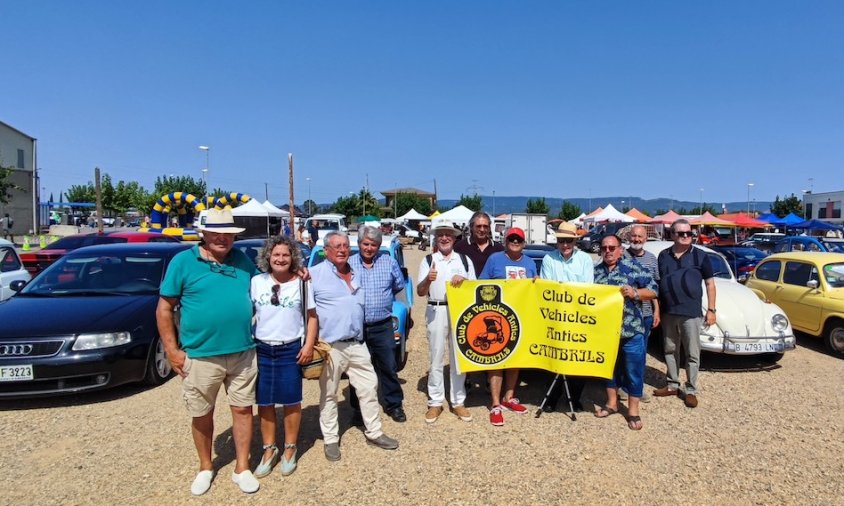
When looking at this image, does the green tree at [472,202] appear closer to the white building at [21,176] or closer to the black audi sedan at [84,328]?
the white building at [21,176]

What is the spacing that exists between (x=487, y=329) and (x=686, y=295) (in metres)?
2.13

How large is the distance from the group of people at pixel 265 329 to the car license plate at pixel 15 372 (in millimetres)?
2138

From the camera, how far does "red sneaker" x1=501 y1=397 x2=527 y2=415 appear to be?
16.0ft

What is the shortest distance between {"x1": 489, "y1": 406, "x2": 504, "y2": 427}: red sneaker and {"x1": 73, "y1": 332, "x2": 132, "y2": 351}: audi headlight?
378 centimetres

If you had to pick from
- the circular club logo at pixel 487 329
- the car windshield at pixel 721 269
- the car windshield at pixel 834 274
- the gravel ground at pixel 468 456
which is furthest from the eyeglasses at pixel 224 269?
the car windshield at pixel 834 274

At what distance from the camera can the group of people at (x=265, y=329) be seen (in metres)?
3.30

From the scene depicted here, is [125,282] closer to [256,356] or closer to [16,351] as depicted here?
[16,351]

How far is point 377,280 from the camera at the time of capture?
424 cm

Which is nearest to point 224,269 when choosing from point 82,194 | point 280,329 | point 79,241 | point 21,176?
point 280,329

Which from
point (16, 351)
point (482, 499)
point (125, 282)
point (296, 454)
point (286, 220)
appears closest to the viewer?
point (482, 499)

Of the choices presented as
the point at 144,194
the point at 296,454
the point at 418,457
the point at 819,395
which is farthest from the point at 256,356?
the point at 144,194

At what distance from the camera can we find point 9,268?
8.34 meters

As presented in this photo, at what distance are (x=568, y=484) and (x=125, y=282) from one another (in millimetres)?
5402

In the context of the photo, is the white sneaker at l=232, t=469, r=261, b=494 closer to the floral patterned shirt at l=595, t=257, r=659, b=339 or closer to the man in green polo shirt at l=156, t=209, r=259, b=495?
the man in green polo shirt at l=156, t=209, r=259, b=495
